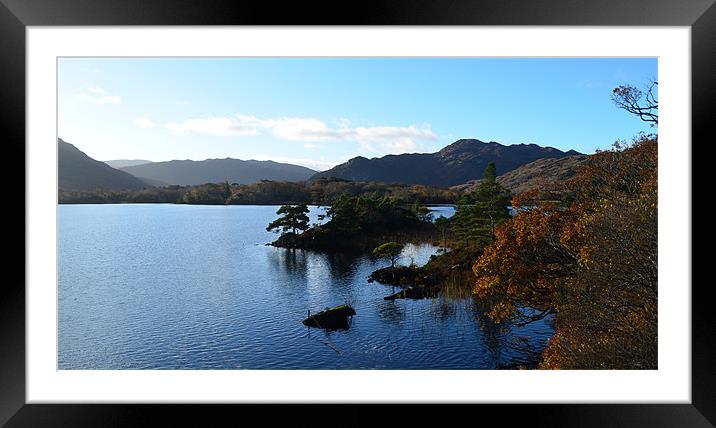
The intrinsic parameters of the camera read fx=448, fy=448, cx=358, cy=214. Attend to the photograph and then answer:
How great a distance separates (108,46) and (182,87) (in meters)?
22.0

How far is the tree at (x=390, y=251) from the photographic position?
1398 centimetres

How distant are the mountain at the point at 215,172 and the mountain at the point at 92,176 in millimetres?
541

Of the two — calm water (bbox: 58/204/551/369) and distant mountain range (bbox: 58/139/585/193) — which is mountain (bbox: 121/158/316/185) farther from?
calm water (bbox: 58/204/551/369)

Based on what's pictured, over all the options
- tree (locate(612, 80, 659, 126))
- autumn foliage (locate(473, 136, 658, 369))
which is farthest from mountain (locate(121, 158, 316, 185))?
tree (locate(612, 80, 659, 126))

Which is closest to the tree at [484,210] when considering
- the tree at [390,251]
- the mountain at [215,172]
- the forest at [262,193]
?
the tree at [390,251]

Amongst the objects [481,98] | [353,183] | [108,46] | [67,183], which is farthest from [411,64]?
[108,46]

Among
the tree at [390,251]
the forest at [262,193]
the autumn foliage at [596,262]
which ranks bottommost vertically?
the tree at [390,251]

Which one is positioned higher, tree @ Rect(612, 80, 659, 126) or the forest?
tree @ Rect(612, 80, 659, 126)

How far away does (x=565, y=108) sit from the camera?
18922 mm

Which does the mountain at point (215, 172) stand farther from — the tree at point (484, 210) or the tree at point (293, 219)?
the tree at point (484, 210)

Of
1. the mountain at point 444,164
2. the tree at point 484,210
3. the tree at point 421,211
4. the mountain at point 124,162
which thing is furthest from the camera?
the mountain at point 124,162

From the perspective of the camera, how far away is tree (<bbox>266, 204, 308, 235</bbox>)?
17641 mm

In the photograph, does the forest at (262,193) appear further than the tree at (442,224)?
Yes

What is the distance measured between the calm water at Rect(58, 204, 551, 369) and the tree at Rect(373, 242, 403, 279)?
1.23 feet
